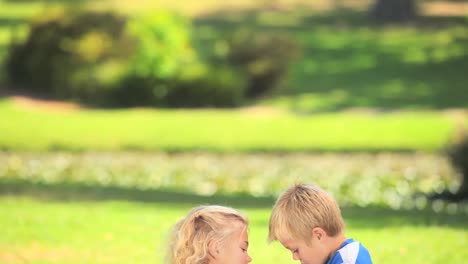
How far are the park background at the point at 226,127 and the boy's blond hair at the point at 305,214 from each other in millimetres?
1046

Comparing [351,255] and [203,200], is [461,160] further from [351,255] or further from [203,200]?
[351,255]

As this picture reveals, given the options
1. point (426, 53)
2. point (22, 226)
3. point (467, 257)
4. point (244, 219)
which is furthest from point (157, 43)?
point (244, 219)

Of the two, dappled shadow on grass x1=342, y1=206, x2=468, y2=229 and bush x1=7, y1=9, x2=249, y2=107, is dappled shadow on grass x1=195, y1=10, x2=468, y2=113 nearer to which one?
bush x1=7, y1=9, x2=249, y2=107

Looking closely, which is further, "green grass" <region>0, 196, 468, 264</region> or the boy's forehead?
"green grass" <region>0, 196, 468, 264</region>

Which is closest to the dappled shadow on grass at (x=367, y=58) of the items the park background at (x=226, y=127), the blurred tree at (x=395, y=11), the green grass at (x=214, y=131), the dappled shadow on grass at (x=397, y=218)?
the park background at (x=226, y=127)

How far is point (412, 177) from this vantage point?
17656mm

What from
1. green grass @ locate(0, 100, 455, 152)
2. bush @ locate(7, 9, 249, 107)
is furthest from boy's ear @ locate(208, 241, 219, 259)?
bush @ locate(7, 9, 249, 107)

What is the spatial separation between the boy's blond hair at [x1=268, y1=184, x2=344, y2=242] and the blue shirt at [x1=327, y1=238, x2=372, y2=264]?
4.0 inches

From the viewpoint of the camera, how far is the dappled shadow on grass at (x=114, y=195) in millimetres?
14211

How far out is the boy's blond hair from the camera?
20.0 feet

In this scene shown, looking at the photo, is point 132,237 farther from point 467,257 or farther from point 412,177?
point 412,177

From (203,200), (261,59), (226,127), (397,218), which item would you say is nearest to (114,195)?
(203,200)

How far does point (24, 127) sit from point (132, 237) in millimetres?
11873

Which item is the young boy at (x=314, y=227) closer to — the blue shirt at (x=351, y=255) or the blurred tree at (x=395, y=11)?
the blue shirt at (x=351, y=255)
